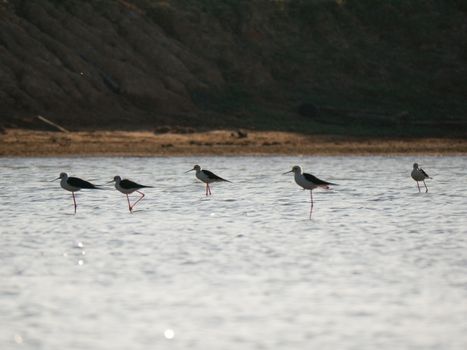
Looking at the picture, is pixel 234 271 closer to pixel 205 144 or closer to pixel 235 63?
pixel 205 144

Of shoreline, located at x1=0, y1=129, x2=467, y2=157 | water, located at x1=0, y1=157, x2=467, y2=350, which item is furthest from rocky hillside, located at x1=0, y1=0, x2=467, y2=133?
water, located at x1=0, y1=157, x2=467, y2=350

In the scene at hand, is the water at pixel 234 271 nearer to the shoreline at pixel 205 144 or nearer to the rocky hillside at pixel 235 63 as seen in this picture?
the shoreline at pixel 205 144

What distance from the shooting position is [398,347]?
388 inches

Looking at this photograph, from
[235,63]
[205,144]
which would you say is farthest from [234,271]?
[235,63]

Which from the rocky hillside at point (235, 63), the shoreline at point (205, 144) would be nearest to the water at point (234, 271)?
the shoreline at point (205, 144)

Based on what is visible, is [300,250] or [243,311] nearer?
[243,311]

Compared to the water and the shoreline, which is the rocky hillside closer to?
the shoreline

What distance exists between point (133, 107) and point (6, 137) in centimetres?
991

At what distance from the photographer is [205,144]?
44.3 metres

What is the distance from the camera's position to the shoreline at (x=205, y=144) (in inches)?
1650

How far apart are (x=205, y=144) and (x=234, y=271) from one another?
1194 inches

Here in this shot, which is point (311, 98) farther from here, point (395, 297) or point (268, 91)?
point (395, 297)

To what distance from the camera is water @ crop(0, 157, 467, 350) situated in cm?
1051

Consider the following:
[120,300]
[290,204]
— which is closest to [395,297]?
[120,300]
